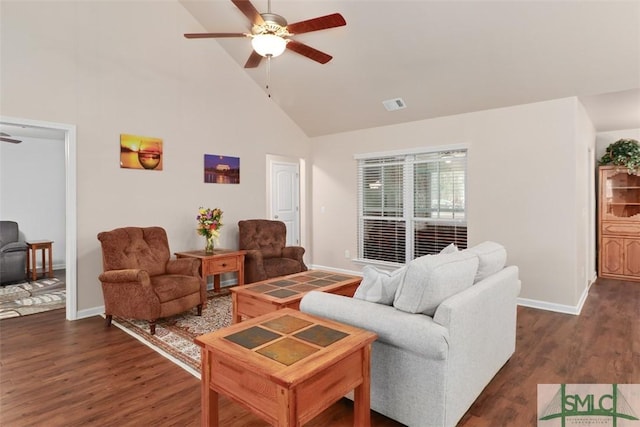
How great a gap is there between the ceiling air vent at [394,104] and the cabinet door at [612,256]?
4014 mm

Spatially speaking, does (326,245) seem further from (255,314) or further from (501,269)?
(501,269)

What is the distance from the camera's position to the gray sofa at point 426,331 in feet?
6.14

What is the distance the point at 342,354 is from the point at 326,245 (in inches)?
202

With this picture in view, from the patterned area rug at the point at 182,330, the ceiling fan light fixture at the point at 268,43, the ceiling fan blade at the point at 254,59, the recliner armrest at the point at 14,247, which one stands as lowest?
the patterned area rug at the point at 182,330

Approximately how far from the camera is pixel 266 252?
5.39 m

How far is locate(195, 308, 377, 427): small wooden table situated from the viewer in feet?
4.79

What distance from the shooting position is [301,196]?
6879 mm

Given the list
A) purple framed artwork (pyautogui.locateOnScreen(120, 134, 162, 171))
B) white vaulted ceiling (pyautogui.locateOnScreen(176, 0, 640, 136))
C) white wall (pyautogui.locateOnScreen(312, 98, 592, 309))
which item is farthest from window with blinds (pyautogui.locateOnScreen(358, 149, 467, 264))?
purple framed artwork (pyautogui.locateOnScreen(120, 134, 162, 171))

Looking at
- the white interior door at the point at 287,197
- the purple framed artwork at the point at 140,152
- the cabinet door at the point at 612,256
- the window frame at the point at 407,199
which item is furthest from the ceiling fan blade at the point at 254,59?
the cabinet door at the point at 612,256

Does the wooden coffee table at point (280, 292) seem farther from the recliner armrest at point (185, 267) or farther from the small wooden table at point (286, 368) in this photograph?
the recliner armrest at point (185, 267)

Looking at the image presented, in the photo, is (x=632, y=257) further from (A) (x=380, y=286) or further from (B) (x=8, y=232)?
(B) (x=8, y=232)

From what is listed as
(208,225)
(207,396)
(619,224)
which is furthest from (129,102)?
(619,224)

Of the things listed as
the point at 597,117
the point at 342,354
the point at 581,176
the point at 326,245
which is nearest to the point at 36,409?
the point at 342,354

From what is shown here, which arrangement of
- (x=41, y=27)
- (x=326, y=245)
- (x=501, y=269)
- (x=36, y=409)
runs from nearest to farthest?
(x=36, y=409) → (x=501, y=269) → (x=41, y=27) → (x=326, y=245)
